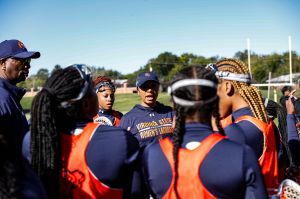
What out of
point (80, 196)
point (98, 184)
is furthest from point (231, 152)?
point (80, 196)

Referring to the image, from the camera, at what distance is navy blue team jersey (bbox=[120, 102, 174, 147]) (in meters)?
5.00

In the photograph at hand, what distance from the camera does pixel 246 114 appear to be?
2760 millimetres

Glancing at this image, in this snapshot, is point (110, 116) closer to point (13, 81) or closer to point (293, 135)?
point (13, 81)

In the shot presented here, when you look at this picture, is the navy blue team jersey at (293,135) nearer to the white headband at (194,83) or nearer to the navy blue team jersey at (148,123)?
the white headband at (194,83)

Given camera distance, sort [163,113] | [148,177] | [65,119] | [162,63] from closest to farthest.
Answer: [148,177]
[65,119]
[163,113]
[162,63]

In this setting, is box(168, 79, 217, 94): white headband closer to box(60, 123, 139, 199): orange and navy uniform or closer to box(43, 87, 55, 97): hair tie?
box(60, 123, 139, 199): orange and navy uniform

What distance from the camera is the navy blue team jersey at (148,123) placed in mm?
4999

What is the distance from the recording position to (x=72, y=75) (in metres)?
2.29

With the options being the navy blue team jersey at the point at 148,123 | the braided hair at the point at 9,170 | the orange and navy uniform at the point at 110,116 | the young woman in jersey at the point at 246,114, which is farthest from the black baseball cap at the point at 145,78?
the braided hair at the point at 9,170

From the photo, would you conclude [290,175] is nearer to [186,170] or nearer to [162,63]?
[186,170]

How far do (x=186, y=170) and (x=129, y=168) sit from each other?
0.45 metres

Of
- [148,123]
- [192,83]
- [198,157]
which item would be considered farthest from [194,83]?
[148,123]

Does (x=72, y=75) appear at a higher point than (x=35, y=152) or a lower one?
higher

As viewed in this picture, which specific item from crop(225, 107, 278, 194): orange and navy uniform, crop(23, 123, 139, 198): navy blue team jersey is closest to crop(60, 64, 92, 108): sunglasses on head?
crop(23, 123, 139, 198): navy blue team jersey
